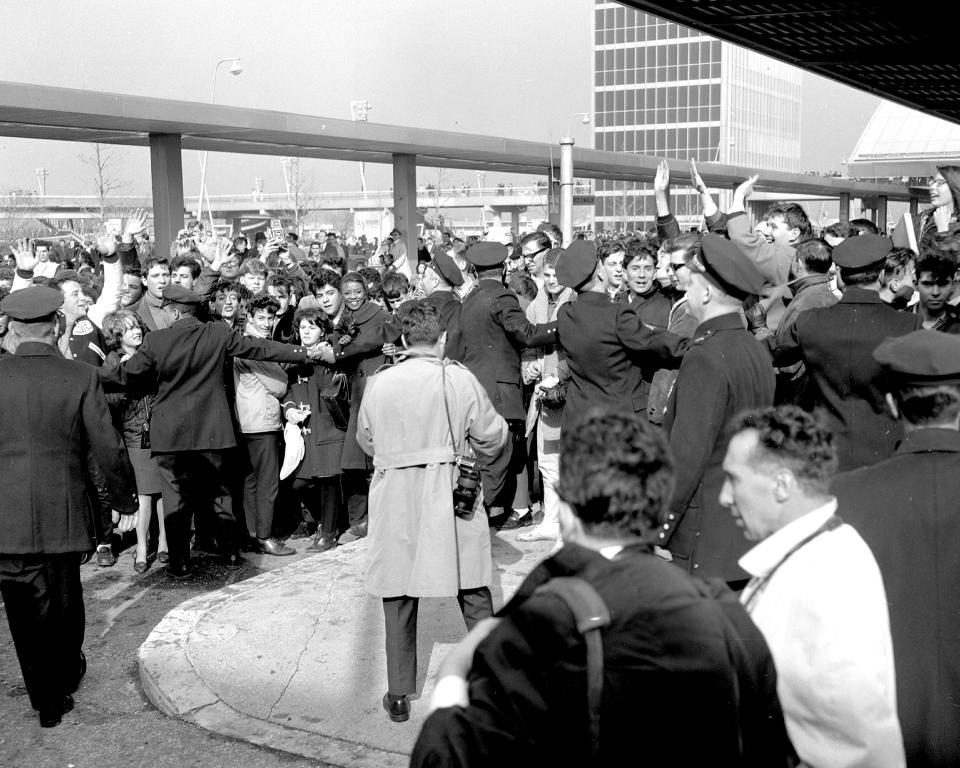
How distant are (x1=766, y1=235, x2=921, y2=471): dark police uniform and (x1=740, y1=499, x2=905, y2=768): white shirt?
2.73 m

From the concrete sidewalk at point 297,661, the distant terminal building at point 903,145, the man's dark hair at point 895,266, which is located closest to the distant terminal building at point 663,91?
the distant terminal building at point 903,145

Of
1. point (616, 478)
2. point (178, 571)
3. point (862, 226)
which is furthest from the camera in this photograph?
point (862, 226)

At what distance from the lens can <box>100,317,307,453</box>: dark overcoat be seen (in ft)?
23.6

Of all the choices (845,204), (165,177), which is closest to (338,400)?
(165,177)

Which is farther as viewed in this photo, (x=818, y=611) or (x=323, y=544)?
(x=323, y=544)

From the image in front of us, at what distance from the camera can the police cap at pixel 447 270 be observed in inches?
330

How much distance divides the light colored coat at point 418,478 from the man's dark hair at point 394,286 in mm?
3702

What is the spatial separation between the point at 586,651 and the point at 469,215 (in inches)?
5712

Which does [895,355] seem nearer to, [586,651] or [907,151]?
[586,651]

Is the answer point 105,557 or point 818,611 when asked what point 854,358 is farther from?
point 105,557

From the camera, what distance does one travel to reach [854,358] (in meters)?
5.14

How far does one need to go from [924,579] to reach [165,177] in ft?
Result: 53.4

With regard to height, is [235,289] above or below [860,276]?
below

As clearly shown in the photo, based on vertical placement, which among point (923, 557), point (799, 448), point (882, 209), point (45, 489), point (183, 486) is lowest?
point (183, 486)
